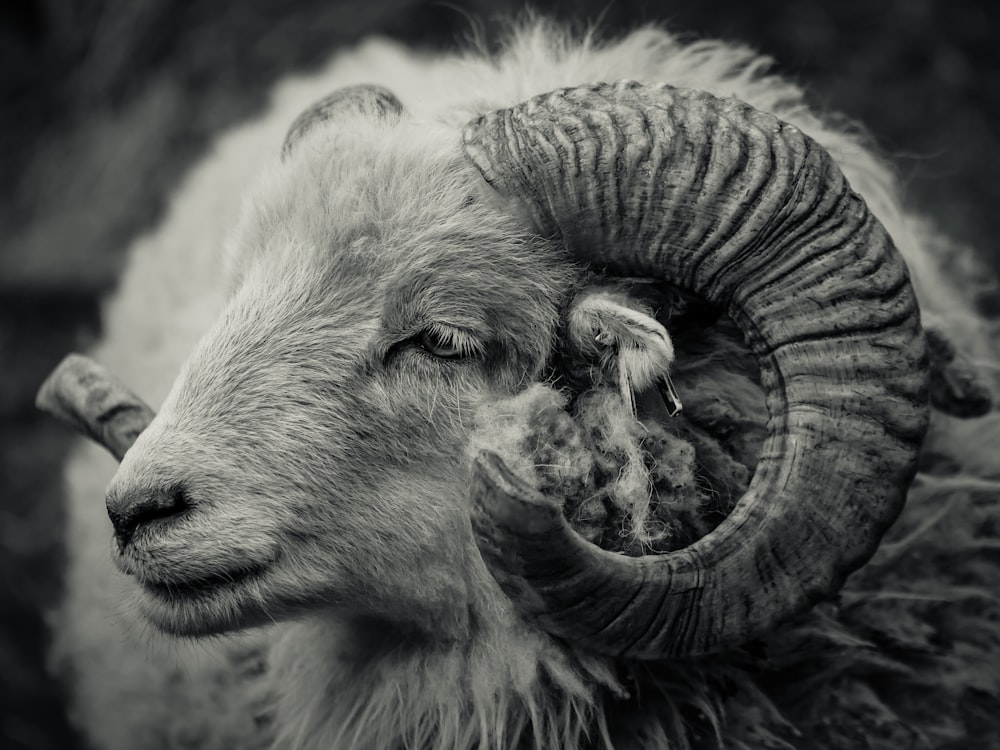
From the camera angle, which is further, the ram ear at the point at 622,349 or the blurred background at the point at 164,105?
the blurred background at the point at 164,105

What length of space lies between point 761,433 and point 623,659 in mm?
567

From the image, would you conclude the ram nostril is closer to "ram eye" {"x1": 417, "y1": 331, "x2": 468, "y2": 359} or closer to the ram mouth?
the ram mouth

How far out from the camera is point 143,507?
171 cm

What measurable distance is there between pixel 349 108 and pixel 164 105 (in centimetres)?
213

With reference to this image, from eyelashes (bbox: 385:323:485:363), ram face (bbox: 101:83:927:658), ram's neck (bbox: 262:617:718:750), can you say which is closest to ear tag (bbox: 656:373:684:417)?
ram face (bbox: 101:83:927:658)

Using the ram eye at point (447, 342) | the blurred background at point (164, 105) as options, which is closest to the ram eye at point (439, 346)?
the ram eye at point (447, 342)

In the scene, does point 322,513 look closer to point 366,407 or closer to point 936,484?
point 366,407

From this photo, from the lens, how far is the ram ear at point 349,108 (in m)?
2.21

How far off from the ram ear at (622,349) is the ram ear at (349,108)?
70cm

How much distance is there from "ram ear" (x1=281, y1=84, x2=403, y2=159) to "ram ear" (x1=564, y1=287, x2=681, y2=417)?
704 mm

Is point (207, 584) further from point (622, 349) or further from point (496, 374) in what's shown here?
point (622, 349)

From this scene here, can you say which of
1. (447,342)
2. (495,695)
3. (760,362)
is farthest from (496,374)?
(495,695)

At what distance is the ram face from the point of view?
1636 millimetres

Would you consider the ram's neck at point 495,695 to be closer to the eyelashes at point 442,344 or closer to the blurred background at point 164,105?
the eyelashes at point 442,344
